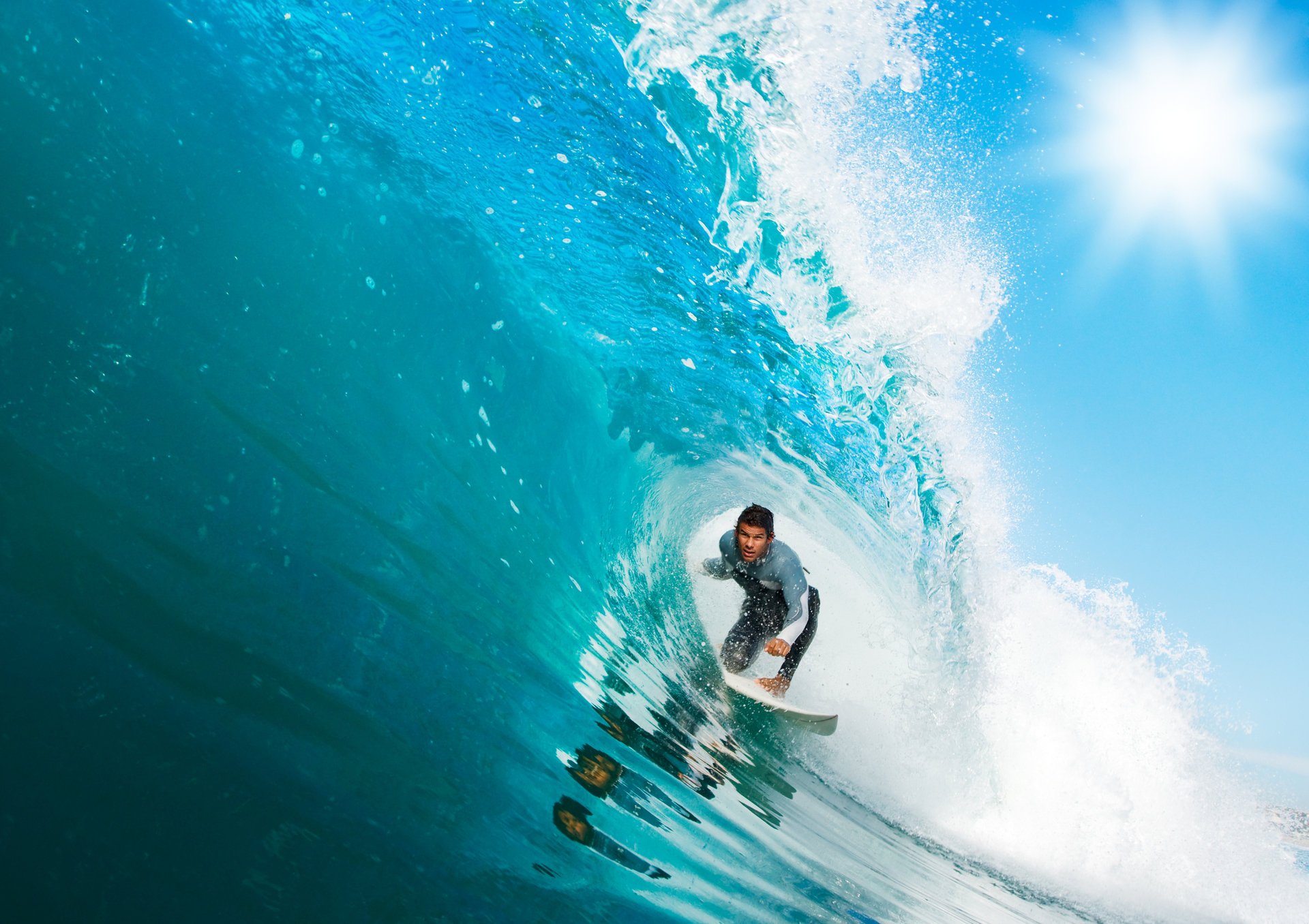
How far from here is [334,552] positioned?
2.52m

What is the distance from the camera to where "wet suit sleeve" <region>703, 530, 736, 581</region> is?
4848 mm

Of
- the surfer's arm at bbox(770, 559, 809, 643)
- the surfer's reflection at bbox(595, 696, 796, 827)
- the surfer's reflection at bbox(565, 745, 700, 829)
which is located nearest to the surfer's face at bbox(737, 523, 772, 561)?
the surfer's arm at bbox(770, 559, 809, 643)

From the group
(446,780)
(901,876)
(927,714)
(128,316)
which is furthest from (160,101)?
(927,714)

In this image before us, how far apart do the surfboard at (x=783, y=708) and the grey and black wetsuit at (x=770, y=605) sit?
251 millimetres

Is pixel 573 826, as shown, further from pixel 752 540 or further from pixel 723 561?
pixel 723 561

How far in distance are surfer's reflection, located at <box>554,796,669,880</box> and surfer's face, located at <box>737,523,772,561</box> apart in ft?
8.08

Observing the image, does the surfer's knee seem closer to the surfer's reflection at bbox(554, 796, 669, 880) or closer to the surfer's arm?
the surfer's arm

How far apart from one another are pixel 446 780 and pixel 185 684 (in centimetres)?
75

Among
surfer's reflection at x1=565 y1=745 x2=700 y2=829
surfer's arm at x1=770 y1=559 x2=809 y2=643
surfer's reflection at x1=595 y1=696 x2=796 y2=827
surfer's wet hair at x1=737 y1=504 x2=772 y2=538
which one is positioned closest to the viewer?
surfer's reflection at x1=565 y1=745 x2=700 y2=829

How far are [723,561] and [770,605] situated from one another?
0.45 metres

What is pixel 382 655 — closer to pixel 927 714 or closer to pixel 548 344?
pixel 548 344

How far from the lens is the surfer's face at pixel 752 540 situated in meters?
4.45

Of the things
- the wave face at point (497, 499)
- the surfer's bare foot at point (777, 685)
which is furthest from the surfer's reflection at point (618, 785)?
the surfer's bare foot at point (777, 685)

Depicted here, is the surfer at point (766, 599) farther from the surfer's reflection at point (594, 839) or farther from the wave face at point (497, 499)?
the surfer's reflection at point (594, 839)
